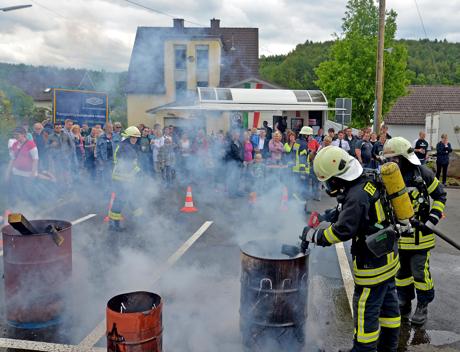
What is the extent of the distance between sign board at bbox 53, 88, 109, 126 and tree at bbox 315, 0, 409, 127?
1863 centimetres

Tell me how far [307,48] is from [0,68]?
133ft

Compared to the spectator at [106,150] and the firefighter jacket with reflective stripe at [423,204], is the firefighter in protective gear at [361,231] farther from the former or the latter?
the spectator at [106,150]

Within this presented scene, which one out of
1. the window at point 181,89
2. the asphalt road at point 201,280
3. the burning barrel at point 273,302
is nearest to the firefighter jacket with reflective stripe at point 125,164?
the asphalt road at point 201,280

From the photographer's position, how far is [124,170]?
7238 millimetres

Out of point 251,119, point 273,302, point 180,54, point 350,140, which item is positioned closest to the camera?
point 273,302

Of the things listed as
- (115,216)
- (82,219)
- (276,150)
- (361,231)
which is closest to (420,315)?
(361,231)

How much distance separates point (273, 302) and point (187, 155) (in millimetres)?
9227

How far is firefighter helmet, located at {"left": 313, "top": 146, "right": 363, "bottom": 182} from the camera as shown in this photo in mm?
3303

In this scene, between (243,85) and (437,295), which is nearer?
(437,295)

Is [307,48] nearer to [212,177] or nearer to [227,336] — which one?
[212,177]

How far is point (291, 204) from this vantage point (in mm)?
9734

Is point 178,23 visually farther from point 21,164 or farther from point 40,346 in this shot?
point 40,346

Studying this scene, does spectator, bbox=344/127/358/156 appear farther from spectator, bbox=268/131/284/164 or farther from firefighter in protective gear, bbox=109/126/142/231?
firefighter in protective gear, bbox=109/126/142/231

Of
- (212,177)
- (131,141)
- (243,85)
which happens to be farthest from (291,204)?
(243,85)
